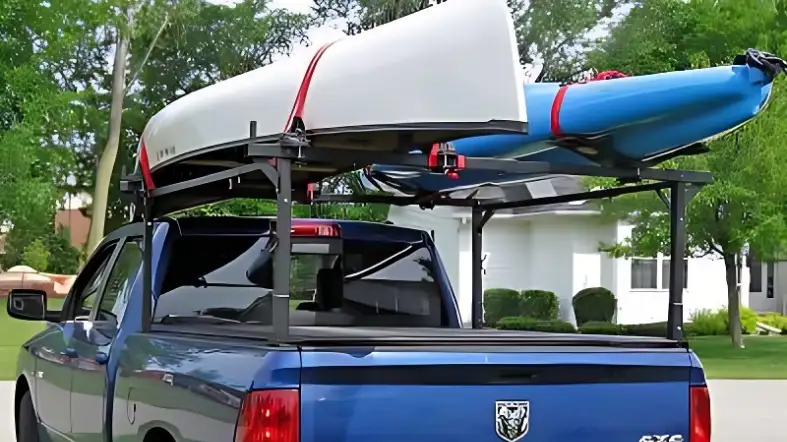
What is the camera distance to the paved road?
11992mm

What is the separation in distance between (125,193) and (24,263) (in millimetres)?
42638

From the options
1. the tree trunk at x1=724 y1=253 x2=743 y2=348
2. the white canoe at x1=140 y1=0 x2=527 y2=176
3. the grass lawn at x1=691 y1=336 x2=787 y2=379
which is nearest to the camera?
the white canoe at x1=140 y1=0 x2=527 y2=176

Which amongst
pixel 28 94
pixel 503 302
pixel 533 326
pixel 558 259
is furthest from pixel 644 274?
pixel 28 94

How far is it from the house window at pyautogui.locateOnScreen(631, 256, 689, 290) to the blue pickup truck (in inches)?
983

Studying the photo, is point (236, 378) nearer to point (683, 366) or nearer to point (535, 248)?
point (683, 366)

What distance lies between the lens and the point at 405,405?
13.3ft

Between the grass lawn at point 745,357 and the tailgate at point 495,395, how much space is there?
1579 centimetres

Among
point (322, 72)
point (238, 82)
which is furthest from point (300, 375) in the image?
point (238, 82)

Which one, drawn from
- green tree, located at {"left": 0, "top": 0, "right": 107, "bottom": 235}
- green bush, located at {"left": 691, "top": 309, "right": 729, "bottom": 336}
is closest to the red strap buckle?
green tree, located at {"left": 0, "top": 0, "right": 107, "bottom": 235}

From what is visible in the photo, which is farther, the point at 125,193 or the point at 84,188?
the point at 84,188

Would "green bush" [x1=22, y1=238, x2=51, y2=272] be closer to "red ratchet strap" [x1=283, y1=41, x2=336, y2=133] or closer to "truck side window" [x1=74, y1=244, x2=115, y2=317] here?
"truck side window" [x1=74, y1=244, x2=115, y2=317]

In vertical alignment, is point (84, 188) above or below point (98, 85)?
below

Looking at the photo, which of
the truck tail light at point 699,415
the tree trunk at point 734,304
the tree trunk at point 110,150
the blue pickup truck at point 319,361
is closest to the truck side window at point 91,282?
the blue pickup truck at point 319,361

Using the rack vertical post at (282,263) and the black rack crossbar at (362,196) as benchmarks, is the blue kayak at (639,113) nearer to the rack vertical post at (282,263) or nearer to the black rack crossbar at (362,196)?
the black rack crossbar at (362,196)
